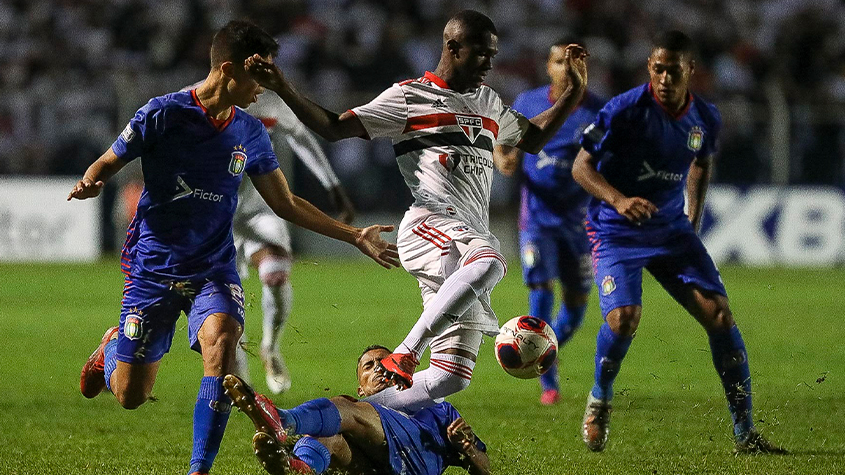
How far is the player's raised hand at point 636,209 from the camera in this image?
6273 millimetres

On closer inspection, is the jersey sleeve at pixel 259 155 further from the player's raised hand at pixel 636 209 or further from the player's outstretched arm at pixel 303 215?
the player's raised hand at pixel 636 209

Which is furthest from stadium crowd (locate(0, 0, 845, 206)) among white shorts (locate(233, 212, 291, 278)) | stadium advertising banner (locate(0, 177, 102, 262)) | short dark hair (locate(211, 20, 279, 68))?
short dark hair (locate(211, 20, 279, 68))

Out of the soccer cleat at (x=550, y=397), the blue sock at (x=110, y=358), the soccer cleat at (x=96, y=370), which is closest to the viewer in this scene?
the blue sock at (x=110, y=358)

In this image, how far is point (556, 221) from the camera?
909 cm

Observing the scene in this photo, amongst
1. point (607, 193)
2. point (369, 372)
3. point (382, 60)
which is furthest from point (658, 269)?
point (382, 60)

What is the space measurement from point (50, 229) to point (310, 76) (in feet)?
15.8

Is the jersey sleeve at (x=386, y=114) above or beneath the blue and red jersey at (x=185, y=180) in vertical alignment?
above

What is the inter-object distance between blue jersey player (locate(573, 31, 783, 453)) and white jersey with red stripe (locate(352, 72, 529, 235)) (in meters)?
0.97

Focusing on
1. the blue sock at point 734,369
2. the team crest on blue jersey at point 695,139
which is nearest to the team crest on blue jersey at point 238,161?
Answer: the team crest on blue jersey at point 695,139

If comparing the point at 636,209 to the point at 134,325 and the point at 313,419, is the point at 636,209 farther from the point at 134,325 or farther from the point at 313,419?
the point at 134,325

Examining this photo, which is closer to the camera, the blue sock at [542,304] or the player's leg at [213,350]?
the player's leg at [213,350]

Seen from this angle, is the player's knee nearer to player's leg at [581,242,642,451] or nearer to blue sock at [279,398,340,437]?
player's leg at [581,242,642,451]

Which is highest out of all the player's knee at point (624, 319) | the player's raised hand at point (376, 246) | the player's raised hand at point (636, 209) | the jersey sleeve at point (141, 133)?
the jersey sleeve at point (141, 133)

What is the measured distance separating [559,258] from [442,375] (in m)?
3.41
